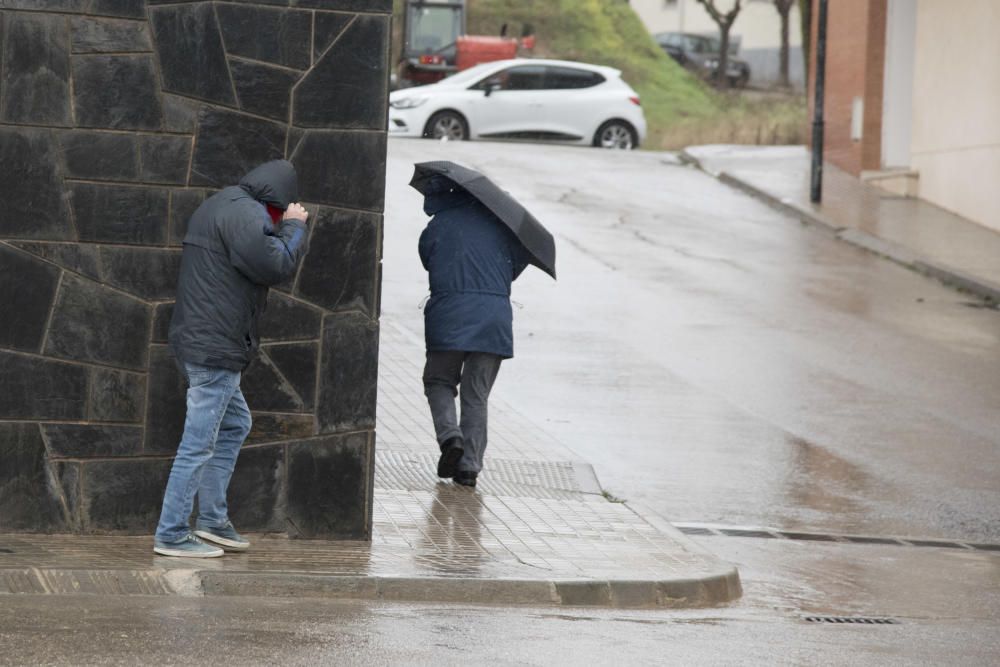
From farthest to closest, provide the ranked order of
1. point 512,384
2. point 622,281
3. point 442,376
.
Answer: point 622,281 → point 512,384 → point 442,376

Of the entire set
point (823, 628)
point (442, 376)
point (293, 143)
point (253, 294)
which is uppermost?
point (293, 143)

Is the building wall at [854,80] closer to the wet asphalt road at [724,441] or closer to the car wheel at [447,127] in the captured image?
the wet asphalt road at [724,441]

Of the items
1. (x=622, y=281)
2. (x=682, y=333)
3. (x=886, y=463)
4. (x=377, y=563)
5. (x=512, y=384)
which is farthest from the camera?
(x=622, y=281)

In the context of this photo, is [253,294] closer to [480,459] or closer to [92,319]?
[92,319]

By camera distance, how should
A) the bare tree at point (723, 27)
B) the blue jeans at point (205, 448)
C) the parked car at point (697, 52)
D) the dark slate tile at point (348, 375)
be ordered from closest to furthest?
1. the blue jeans at point (205, 448)
2. the dark slate tile at point (348, 375)
3. the bare tree at point (723, 27)
4. the parked car at point (697, 52)

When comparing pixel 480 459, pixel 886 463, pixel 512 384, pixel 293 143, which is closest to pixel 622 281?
pixel 512 384

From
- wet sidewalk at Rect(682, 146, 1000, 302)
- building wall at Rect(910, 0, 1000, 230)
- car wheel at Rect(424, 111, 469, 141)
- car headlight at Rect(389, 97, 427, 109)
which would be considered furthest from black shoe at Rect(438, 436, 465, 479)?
car wheel at Rect(424, 111, 469, 141)

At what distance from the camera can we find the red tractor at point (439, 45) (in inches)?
1581

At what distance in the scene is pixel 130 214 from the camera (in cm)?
793

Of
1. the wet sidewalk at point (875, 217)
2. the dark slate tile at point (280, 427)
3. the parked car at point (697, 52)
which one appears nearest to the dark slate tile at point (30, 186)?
the dark slate tile at point (280, 427)

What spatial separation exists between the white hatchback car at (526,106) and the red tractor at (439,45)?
7553 millimetres

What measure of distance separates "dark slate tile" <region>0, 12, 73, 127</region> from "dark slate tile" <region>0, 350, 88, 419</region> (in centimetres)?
108

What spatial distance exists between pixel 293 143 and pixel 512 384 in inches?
234

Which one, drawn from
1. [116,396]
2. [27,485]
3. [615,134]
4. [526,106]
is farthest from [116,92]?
[615,134]
